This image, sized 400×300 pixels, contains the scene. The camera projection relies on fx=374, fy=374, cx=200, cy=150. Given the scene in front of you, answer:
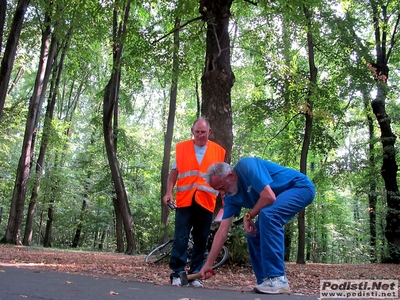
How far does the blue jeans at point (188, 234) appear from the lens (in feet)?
14.0

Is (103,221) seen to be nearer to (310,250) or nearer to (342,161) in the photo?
(310,250)

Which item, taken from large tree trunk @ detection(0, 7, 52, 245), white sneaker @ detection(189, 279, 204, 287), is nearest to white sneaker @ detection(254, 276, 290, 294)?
white sneaker @ detection(189, 279, 204, 287)

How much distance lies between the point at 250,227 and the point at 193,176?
1.12 metres

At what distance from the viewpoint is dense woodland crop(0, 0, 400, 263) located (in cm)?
894

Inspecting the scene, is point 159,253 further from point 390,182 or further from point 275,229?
point 390,182

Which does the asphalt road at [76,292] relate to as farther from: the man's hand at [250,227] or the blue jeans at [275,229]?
the man's hand at [250,227]

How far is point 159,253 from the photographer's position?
738 centimetres

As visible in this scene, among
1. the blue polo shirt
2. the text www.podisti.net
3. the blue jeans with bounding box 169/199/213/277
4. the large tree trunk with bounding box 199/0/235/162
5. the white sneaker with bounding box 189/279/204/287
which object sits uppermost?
the large tree trunk with bounding box 199/0/235/162

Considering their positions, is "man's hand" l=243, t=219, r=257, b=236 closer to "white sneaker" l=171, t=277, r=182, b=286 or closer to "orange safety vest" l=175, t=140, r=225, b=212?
"orange safety vest" l=175, t=140, r=225, b=212

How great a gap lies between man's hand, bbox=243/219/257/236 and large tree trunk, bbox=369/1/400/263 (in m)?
10.5

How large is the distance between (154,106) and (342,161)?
17944 millimetres

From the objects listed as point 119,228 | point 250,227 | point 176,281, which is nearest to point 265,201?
point 250,227

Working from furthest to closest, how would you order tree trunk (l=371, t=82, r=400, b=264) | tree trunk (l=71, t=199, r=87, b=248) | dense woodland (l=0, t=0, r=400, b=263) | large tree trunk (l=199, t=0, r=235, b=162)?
tree trunk (l=71, t=199, r=87, b=248) < tree trunk (l=371, t=82, r=400, b=264) < dense woodland (l=0, t=0, r=400, b=263) < large tree trunk (l=199, t=0, r=235, b=162)

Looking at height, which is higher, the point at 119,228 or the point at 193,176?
the point at 193,176
